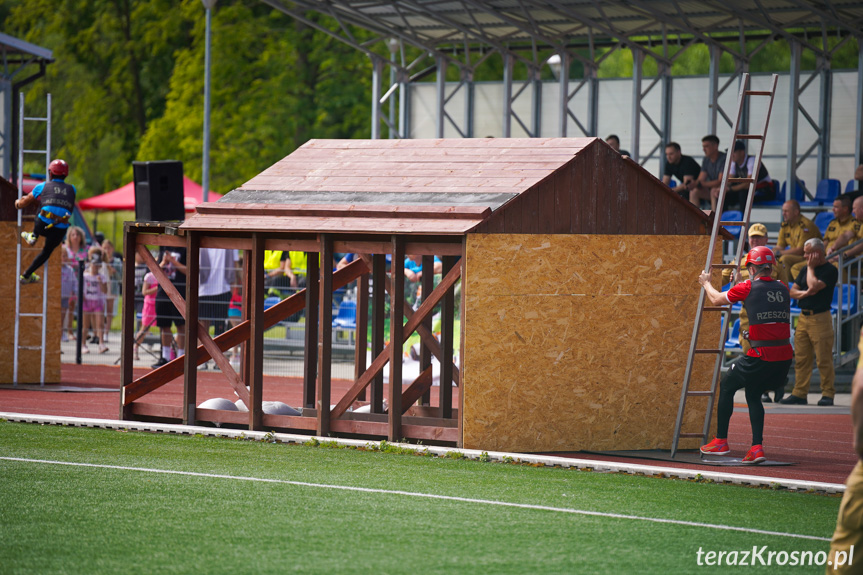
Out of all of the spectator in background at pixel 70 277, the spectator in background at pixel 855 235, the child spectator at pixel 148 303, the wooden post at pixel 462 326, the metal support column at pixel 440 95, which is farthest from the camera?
the metal support column at pixel 440 95

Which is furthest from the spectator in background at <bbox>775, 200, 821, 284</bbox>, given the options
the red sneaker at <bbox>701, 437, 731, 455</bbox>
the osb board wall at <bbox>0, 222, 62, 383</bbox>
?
the osb board wall at <bbox>0, 222, 62, 383</bbox>

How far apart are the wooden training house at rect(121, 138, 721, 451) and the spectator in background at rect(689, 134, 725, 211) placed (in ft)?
33.4

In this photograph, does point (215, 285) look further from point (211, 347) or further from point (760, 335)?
point (760, 335)

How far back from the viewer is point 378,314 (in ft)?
44.2

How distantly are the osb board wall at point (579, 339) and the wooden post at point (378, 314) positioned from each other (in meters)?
1.91

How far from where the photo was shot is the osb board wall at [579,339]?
11.4 meters

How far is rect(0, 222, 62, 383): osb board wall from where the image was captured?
16.6 meters

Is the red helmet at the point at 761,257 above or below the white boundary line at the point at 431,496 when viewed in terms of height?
above

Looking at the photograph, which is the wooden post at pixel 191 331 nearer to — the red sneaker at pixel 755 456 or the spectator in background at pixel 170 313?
the red sneaker at pixel 755 456

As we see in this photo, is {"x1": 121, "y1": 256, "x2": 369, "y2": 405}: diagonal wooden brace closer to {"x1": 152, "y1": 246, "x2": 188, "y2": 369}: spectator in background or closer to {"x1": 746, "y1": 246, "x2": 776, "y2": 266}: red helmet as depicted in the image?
{"x1": 746, "y1": 246, "x2": 776, "y2": 266}: red helmet

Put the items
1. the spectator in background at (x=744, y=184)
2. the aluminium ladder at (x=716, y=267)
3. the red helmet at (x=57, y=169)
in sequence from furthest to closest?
the spectator in background at (x=744, y=184) < the red helmet at (x=57, y=169) < the aluminium ladder at (x=716, y=267)

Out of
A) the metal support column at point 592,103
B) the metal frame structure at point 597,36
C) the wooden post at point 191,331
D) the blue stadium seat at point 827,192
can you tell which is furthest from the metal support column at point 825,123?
the wooden post at point 191,331

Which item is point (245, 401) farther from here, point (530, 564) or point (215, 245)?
point (530, 564)

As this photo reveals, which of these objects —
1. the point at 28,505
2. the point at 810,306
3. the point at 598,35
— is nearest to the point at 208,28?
the point at 598,35
